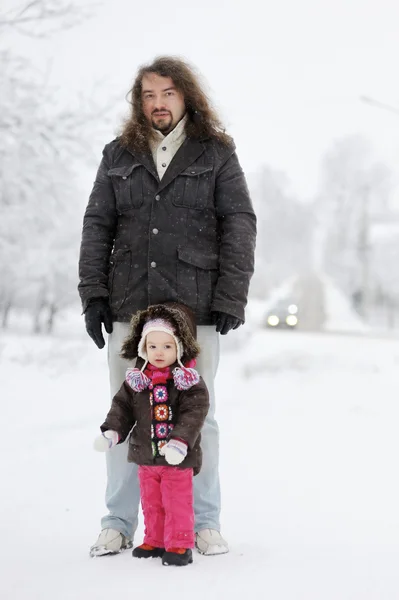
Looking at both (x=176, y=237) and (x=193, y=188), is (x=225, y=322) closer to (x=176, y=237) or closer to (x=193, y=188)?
(x=176, y=237)

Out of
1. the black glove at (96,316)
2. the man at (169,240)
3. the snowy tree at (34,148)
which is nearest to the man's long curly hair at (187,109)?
the man at (169,240)

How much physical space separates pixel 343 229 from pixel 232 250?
22.0 meters

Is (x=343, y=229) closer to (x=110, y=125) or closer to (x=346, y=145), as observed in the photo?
(x=346, y=145)

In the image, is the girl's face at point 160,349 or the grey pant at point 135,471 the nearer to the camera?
the girl's face at point 160,349

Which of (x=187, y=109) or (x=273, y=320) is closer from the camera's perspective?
(x=187, y=109)

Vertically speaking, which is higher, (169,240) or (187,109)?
(187,109)

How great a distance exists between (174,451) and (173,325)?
0.41 metres

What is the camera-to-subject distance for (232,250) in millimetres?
3033

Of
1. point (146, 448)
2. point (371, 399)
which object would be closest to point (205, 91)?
point (146, 448)

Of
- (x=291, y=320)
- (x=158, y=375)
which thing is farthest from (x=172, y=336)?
(x=291, y=320)

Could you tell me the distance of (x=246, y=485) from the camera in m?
4.32

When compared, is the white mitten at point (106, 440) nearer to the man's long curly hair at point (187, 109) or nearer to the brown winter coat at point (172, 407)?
the brown winter coat at point (172, 407)

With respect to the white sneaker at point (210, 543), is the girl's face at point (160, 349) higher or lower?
higher

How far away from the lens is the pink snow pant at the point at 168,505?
2.85 m
